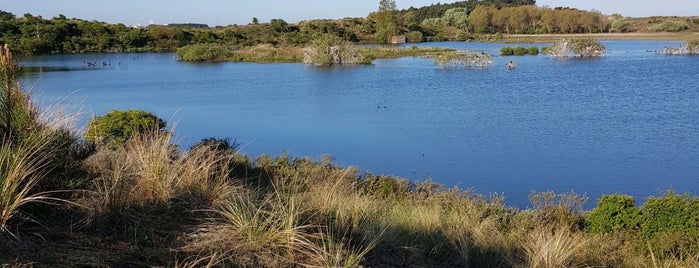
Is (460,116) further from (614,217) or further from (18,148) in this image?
(18,148)

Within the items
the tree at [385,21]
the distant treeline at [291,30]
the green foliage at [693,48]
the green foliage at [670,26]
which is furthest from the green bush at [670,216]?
the green foliage at [670,26]

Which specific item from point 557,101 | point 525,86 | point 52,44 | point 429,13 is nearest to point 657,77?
point 525,86

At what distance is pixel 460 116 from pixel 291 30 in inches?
2521

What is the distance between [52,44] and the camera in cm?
6412

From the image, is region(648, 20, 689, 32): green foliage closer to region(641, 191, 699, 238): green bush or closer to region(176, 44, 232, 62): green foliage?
region(176, 44, 232, 62): green foliage

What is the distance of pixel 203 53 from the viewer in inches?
2238

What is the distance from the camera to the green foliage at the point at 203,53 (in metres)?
56.3

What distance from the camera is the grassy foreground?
4.13 m

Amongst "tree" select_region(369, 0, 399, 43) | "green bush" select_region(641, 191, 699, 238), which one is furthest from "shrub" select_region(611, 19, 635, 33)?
"green bush" select_region(641, 191, 699, 238)

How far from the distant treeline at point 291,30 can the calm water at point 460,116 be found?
22.5m

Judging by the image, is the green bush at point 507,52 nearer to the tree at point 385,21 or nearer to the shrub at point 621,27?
→ the tree at point 385,21

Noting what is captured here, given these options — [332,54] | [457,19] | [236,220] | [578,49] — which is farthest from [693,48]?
[457,19]

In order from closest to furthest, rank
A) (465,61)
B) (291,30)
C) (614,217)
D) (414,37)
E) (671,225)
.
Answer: (671,225) < (614,217) < (465,61) < (291,30) < (414,37)

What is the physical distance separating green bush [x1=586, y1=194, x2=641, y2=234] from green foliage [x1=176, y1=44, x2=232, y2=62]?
50.7m
